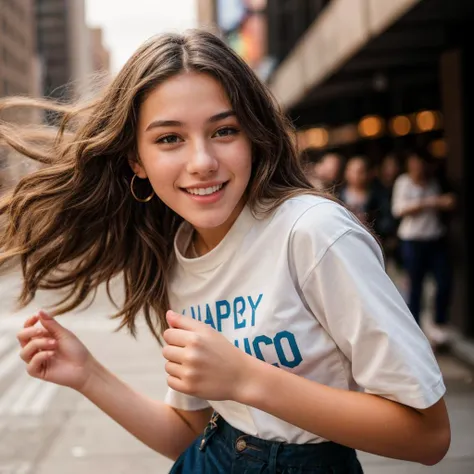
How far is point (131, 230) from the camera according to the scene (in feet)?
7.46

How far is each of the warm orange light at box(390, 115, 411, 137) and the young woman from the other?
1452cm

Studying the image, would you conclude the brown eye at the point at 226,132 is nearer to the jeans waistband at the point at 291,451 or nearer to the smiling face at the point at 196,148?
the smiling face at the point at 196,148

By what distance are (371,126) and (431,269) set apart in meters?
11.1

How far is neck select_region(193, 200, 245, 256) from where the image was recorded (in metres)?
1.96

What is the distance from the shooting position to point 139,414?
7.06ft

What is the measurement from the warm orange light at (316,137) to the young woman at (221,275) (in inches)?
863

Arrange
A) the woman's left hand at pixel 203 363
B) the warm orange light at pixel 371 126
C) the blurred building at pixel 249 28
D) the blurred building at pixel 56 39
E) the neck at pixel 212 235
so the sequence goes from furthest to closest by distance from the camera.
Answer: the blurred building at pixel 56 39
the blurred building at pixel 249 28
the warm orange light at pixel 371 126
the neck at pixel 212 235
the woman's left hand at pixel 203 363

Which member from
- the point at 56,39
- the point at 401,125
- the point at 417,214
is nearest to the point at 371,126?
the point at 401,125

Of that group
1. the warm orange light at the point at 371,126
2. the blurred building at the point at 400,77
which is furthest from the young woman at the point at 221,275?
the warm orange light at the point at 371,126

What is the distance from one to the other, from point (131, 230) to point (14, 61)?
109349 millimetres

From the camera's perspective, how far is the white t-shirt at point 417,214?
25.1 feet

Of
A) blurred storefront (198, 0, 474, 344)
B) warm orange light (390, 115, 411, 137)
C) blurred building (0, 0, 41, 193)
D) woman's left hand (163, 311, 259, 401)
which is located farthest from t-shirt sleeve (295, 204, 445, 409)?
blurred building (0, 0, 41, 193)

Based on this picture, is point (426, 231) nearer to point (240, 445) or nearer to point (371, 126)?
point (240, 445)

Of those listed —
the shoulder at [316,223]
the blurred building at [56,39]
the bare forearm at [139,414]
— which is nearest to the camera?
the shoulder at [316,223]
